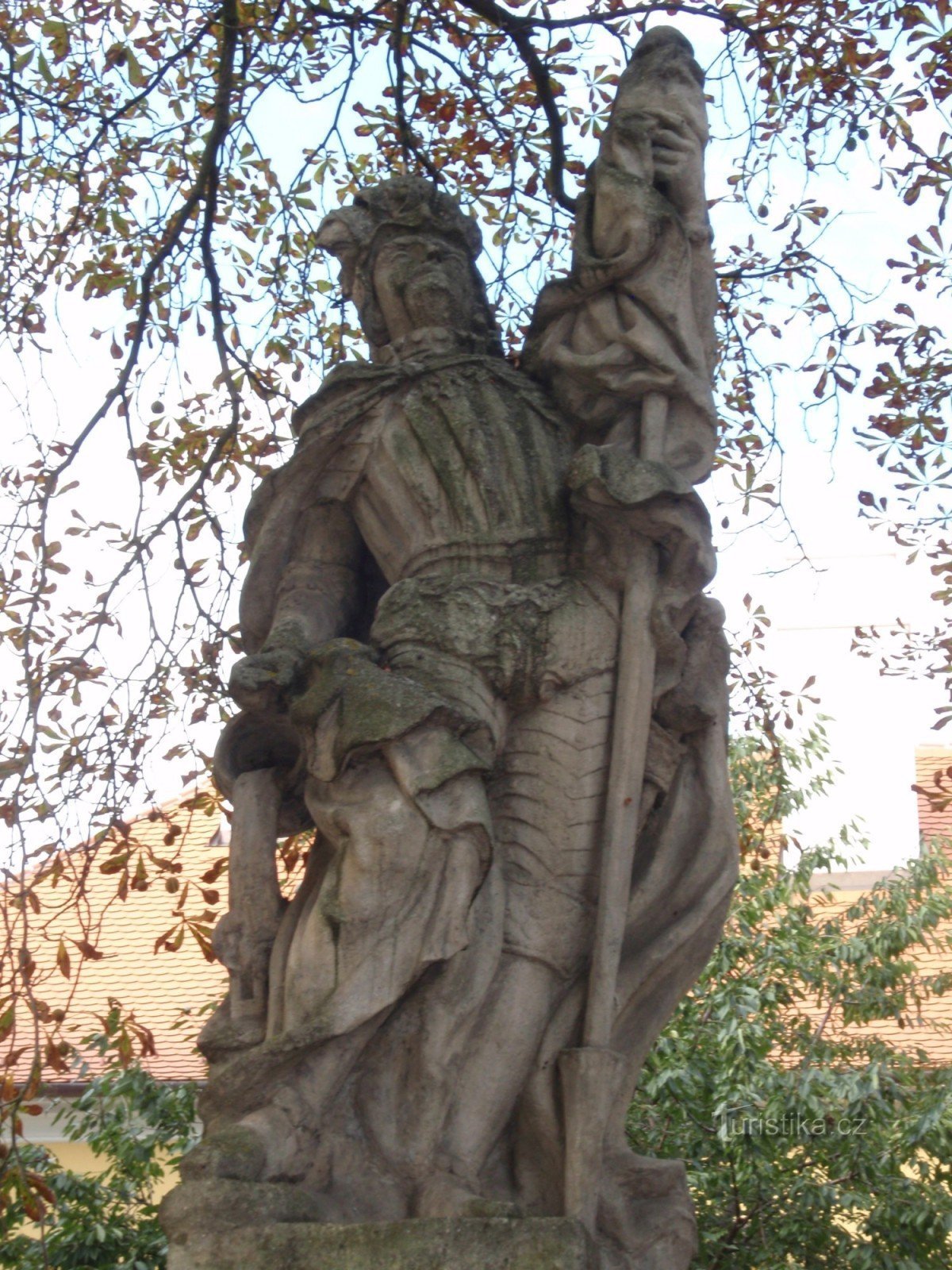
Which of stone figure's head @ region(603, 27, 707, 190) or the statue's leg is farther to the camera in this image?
stone figure's head @ region(603, 27, 707, 190)

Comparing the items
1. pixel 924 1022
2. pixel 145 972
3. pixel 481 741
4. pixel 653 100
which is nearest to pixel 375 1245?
pixel 481 741

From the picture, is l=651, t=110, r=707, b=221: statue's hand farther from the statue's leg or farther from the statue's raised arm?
the statue's leg

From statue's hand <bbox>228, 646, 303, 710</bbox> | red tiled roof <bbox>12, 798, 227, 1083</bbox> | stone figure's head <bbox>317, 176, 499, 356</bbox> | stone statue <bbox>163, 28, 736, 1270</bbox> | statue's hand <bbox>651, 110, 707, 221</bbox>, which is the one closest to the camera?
stone statue <bbox>163, 28, 736, 1270</bbox>

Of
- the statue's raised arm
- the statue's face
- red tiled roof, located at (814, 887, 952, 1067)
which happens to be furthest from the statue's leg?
red tiled roof, located at (814, 887, 952, 1067)

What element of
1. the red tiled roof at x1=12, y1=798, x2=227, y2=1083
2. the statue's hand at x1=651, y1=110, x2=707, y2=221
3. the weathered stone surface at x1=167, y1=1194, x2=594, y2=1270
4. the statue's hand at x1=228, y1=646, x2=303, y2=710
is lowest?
the weathered stone surface at x1=167, y1=1194, x2=594, y2=1270

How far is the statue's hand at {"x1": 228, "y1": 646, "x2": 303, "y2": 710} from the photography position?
4.59 meters

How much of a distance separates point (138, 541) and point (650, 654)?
391cm

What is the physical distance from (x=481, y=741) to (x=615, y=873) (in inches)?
17.3

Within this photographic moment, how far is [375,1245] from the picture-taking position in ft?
12.3

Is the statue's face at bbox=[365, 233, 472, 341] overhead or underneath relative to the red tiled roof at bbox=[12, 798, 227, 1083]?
overhead

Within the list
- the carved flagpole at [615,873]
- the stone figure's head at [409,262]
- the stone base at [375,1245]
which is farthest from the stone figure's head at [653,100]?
the stone base at [375,1245]

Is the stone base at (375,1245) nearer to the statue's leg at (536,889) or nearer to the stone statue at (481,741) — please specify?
the stone statue at (481,741)

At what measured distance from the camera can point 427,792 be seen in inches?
169

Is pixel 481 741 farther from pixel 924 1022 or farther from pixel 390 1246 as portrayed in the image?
pixel 924 1022
